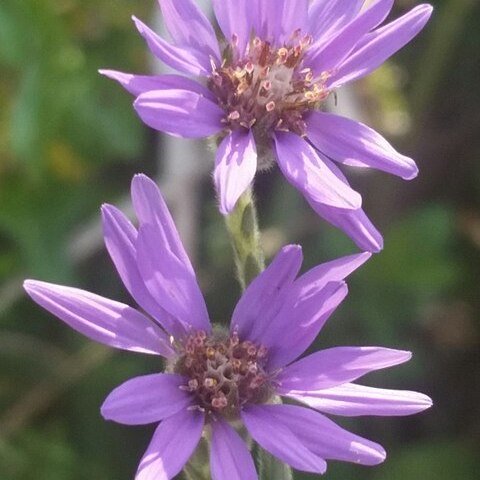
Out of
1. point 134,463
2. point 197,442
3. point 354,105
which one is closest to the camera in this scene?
point 197,442

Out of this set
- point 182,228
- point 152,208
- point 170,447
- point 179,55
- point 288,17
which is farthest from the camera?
point 182,228

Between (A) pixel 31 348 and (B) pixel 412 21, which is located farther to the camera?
(A) pixel 31 348

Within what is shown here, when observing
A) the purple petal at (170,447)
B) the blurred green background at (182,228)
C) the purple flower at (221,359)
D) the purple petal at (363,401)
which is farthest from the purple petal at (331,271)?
the blurred green background at (182,228)

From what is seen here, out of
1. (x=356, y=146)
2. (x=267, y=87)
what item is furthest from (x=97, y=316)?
(x=267, y=87)

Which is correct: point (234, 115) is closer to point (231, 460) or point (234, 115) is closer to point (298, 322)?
point (298, 322)

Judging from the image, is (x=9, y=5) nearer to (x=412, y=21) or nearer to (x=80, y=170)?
(x=80, y=170)

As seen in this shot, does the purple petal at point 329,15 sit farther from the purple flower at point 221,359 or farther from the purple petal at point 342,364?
the purple petal at point 342,364

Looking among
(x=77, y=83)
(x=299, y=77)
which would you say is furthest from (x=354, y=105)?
(x=299, y=77)
